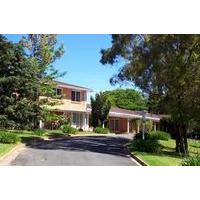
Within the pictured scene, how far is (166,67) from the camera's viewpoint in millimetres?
24859

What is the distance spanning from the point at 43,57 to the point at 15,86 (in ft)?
24.4

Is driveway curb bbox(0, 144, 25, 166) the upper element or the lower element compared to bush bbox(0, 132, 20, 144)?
lower

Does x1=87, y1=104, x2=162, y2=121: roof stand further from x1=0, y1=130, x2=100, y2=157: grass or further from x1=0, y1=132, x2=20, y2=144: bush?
x1=0, y1=132, x2=20, y2=144: bush

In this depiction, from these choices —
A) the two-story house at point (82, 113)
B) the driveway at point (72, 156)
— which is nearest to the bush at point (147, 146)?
the driveway at point (72, 156)

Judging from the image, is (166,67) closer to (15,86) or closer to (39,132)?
(15,86)

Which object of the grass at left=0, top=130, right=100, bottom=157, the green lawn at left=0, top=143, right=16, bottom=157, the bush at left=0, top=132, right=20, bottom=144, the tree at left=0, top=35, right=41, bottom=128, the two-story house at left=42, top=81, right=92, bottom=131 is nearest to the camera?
the green lawn at left=0, top=143, right=16, bottom=157

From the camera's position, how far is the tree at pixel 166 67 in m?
24.2

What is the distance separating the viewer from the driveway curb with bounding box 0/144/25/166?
19.8 metres

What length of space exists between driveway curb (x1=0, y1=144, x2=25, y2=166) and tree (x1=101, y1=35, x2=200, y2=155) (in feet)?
19.9

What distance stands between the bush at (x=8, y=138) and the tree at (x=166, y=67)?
5998 mm

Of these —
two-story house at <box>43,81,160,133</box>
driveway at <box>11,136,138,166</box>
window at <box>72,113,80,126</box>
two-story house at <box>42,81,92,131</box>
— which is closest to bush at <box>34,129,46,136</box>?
driveway at <box>11,136,138,166</box>

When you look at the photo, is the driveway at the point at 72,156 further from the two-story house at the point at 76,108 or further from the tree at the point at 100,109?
the two-story house at the point at 76,108
